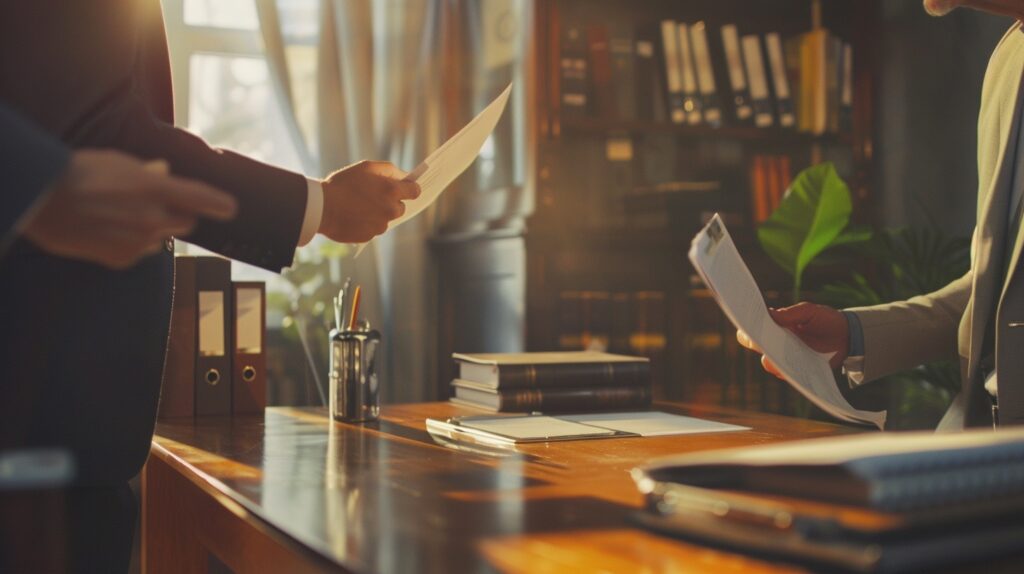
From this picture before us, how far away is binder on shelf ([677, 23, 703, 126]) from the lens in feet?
12.7

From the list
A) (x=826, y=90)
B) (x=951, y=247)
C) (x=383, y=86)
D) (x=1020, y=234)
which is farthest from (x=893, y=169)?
(x=1020, y=234)

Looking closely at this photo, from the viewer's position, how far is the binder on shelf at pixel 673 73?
12.6 ft

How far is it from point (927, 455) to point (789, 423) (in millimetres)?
990

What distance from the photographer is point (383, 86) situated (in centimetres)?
406

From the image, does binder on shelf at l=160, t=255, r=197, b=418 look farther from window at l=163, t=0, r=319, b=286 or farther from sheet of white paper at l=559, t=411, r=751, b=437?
window at l=163, t=0, r=319, b=286

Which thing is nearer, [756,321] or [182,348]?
[756,321]

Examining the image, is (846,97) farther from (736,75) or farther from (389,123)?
(389,123)

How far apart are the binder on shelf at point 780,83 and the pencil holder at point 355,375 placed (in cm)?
269

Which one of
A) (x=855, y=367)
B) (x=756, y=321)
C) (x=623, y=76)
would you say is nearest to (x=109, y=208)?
(x=756, y=321)

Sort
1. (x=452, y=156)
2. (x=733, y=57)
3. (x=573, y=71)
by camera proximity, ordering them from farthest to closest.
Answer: (x=733, y=57)
(x=573, y=71)
(x=452, y=156)

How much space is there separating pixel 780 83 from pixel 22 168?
3.53 metres

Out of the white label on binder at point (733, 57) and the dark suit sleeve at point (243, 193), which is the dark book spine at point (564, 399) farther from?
the white label on binder at point (733, 57)

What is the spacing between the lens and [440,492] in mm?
1078

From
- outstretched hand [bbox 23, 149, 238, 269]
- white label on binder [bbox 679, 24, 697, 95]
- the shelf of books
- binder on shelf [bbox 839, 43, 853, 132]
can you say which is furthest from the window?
outstretched hand [bbox 23, 149, 238, 269]
